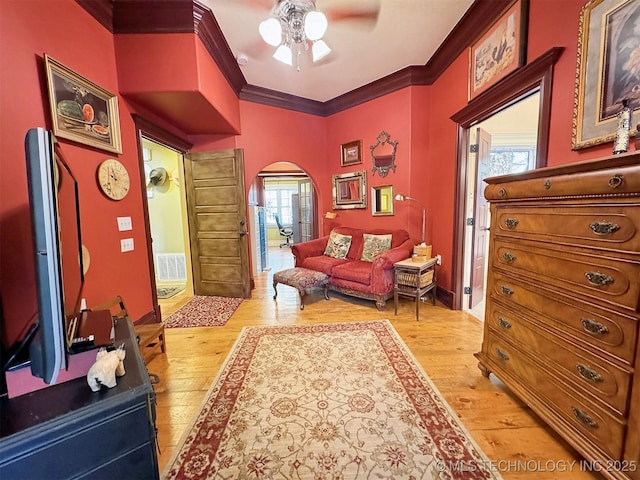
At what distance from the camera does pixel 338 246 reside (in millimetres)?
4059

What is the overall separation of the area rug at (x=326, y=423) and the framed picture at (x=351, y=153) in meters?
2.98

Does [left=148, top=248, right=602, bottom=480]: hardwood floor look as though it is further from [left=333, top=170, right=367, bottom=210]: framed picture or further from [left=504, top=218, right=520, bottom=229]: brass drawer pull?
[left=333, top=170, right=367, bottom=210]: framed picture

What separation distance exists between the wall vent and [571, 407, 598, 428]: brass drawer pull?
192 inches

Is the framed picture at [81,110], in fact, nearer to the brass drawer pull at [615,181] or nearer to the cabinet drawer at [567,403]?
the brass drawer pull at [615,181]

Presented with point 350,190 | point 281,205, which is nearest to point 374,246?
point 350,190

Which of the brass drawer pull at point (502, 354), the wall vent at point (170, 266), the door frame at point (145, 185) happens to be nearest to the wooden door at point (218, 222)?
the door frame at point (145, 185)

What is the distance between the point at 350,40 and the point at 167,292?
429 centimetres

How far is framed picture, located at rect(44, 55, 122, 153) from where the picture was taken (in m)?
1.73

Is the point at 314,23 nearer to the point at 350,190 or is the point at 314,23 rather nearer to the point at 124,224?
the point at 124,224

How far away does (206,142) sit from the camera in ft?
12.6

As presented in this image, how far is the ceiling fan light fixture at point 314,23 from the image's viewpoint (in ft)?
6.40

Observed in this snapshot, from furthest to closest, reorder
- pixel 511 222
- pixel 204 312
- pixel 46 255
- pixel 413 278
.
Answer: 1. pixel 204 312
2. pixel 413 278
3. pixel 511 222
4. pixel 46 255

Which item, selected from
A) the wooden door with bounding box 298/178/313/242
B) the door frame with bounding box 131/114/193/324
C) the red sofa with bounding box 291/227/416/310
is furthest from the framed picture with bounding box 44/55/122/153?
the wooden door with bounding box 298/178/313/242

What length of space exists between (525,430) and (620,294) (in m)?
0.95
